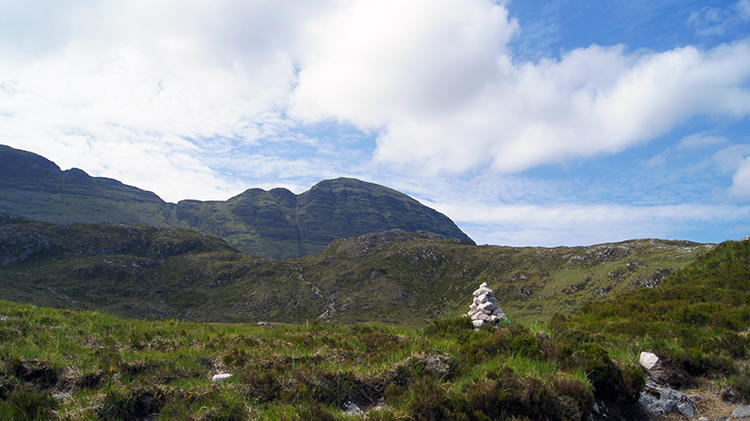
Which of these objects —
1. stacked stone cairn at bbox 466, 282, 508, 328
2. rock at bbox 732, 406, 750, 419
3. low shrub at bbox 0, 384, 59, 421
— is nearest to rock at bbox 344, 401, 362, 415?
low shrub at bbox 0, 384, 59, 421

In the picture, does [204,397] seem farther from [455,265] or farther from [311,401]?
[455,265]

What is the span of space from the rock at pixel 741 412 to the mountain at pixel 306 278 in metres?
108

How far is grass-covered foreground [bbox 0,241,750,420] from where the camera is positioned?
5.72m

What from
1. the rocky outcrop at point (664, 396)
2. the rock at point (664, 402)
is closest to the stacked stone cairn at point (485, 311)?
the rocky outcrop at point (664, 396)

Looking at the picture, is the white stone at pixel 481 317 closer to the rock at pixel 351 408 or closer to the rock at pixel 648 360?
the rock at pixel 648 360

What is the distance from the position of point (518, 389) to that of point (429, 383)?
69.3 inches

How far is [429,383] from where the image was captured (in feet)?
21.6

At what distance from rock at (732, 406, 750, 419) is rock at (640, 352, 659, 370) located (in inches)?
79.4

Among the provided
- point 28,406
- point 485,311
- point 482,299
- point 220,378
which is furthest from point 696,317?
point 28,406

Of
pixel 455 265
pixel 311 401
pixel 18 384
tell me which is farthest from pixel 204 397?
pixel 455 265

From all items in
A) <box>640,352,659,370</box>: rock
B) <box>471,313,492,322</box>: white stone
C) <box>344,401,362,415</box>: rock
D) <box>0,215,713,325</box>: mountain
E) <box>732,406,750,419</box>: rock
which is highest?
<box>640,352,659,370</box>: rock

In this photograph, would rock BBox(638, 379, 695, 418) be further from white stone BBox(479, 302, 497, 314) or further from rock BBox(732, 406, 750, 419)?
white stone BBox(479, 302, 497, 314)

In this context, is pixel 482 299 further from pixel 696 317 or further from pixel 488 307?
pixel 696 317

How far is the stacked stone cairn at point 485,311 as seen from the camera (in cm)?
1542
